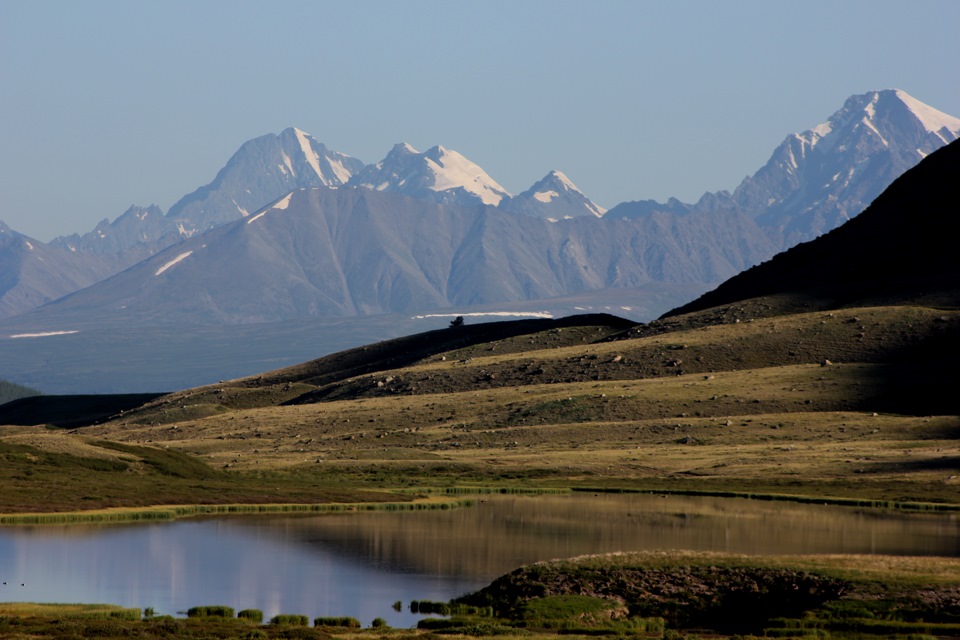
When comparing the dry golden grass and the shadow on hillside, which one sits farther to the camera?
the shadow on hillside

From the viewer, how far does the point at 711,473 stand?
146 m

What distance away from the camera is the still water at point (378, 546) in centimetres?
7119

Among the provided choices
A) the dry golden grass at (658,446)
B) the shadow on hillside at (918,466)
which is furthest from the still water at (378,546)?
the shadow on hillside at (918,466)

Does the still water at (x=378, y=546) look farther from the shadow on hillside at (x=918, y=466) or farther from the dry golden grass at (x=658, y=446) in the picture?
the shadow on hillside at (x=918, y=466)

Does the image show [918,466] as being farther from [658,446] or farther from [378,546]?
[378,546]

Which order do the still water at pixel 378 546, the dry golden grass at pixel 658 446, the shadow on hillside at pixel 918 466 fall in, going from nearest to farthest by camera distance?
the still water at pixel 378 546 → the dry golden grass at pixel 658 446 → the shadow on hillside at pixel 918 466

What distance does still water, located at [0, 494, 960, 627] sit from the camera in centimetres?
7119

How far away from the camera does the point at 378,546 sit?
89.2m

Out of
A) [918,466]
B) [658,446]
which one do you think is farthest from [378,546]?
[658,446]

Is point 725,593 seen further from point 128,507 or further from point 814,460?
point 814,460

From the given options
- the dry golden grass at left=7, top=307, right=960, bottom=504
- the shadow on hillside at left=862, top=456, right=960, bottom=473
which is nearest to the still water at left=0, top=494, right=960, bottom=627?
the dry golden grass at left=7, top=307, right=960, bottom=504

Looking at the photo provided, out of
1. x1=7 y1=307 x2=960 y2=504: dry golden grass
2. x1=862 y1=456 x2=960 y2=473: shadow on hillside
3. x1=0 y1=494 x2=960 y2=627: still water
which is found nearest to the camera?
x1=0 y1=494 x2=960 y2=627: still water

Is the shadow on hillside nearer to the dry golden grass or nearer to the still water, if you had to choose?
the dry golden grass

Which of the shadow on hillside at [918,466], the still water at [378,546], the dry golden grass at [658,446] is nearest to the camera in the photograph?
the still water at [378,546]
